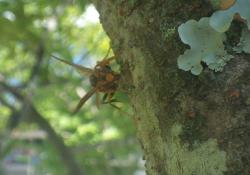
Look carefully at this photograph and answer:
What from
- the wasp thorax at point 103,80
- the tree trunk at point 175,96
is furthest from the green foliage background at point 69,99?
the tree trunk at point 175,96

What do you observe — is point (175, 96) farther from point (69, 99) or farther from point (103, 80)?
point (69, 99)

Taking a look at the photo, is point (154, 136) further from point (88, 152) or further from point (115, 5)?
point (88, 152)

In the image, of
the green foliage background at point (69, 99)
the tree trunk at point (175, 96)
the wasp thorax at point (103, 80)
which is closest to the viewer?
the tree trunk at point (175, 96)

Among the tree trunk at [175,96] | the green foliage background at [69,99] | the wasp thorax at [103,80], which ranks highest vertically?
the green foliage background at [69,99]

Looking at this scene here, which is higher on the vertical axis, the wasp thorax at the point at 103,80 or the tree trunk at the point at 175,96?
the wasp thorax at the point at 103,80

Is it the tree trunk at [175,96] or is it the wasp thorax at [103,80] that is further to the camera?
the wasp thorax at [103,80]

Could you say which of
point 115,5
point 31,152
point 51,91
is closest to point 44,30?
point 51,91

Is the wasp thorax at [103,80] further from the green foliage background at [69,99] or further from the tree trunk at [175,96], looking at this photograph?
the green foliage background at [69,99]

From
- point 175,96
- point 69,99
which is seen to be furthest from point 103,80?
point 69,99
